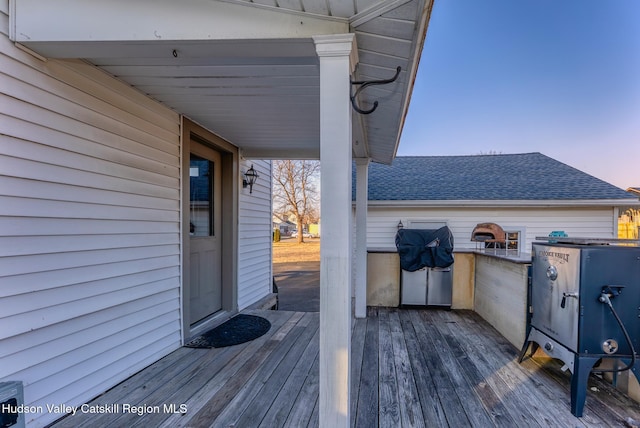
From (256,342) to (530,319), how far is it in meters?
2.87

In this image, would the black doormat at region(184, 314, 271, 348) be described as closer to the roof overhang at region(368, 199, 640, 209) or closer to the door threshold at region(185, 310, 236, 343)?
the door threshold at region(185, 310, 236, 343)

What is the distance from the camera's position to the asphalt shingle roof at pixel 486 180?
7043 mm

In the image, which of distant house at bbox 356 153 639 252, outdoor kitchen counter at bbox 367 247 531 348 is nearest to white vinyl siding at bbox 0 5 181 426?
outdoor kitchen counter at bbox 367 247 531 348

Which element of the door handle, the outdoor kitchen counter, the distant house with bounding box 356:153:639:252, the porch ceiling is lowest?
the outdoor kitchen counter

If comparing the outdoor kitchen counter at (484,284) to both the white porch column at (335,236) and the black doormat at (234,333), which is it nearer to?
the black doormat at (234,333)

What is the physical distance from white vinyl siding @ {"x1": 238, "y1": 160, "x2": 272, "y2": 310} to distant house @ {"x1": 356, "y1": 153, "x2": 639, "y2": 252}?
2.83 m

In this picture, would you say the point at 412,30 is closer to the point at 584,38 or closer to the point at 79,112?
the point at 79,112

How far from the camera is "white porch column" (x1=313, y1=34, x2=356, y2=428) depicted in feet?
4.77

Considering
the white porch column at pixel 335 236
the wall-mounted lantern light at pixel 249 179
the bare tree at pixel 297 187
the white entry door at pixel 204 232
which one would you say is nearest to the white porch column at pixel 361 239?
the wall-mounted lantern light at pixel 249 179

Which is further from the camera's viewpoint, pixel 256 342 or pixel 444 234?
pixel 444 234

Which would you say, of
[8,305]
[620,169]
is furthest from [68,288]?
[620,169]

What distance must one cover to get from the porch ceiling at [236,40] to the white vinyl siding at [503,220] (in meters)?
5.26

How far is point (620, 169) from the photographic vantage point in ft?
39.9

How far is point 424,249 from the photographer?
487cm
